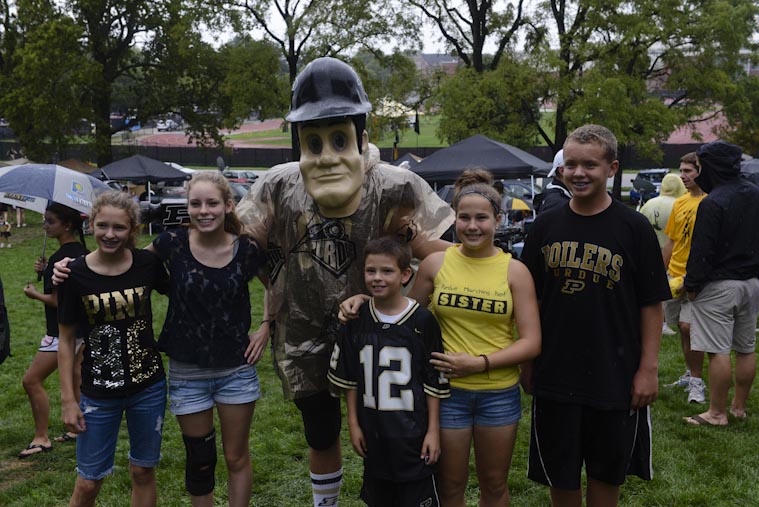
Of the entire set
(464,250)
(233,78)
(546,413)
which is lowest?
(546,413)

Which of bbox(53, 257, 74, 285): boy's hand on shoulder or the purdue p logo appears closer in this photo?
the purdue p logo

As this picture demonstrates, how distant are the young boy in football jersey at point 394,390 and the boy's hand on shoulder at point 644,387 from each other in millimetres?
750

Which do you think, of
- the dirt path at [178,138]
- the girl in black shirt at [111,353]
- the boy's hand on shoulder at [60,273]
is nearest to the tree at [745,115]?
the girl in black shirt at [111,353]

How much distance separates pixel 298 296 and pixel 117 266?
800mm

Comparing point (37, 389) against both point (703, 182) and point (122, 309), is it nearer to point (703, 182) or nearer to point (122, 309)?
point (122, 309)

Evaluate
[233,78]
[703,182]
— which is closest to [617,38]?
[233,78]

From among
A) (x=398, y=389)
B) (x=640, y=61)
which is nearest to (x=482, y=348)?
(x=398, y=389)

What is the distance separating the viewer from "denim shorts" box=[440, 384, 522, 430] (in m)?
2.85

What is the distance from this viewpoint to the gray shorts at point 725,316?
4.82 metres

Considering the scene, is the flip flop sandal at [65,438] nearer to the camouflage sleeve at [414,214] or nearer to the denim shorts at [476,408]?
the camouflage sleeve at [414,214]

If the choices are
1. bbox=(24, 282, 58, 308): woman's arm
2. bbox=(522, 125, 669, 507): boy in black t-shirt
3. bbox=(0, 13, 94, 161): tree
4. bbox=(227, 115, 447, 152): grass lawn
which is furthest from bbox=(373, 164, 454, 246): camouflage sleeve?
bbox=(227, 115, 447, 152): grass lawn

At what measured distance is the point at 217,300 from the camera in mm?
3090

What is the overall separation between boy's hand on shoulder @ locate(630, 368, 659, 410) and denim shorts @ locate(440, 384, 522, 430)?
19.5 inches

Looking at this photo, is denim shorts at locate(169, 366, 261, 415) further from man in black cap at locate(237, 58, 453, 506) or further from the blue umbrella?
the blue umbrella
